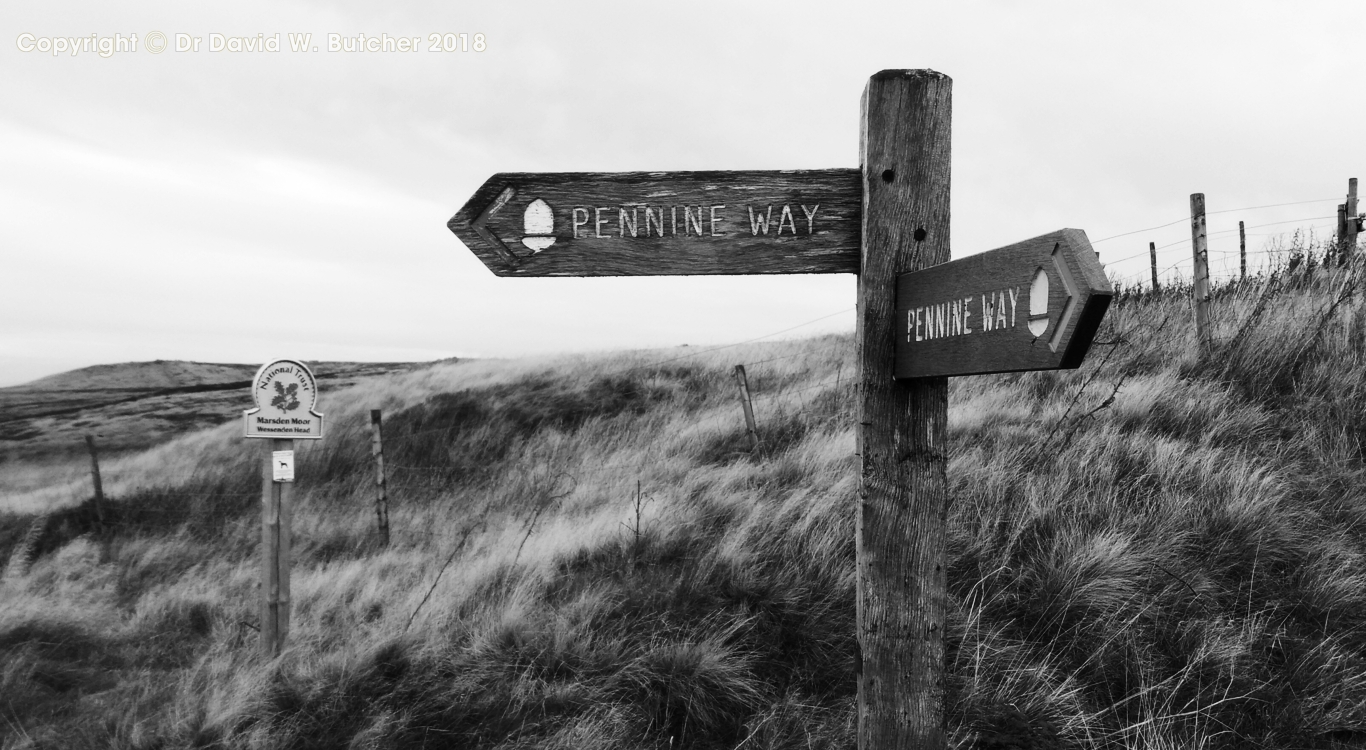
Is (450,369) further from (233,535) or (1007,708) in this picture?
(1007,708)

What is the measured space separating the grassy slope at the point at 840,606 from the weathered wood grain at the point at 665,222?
1.82 meters

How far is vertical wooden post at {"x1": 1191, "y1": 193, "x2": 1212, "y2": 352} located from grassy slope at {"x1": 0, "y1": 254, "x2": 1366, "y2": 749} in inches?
8.2

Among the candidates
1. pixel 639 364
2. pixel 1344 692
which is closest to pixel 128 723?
pixel 1344 692

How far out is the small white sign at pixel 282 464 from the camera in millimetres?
5723

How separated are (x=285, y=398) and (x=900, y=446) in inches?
205

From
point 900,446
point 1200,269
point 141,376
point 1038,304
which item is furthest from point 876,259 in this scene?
point 141,376

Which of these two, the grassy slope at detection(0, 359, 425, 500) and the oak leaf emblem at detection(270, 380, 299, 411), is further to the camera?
the grassy slope at detection(0, 359, 425, 500)

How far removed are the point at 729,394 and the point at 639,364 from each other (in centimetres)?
488

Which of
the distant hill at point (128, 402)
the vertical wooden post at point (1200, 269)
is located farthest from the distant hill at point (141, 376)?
the vertical wooden post at point (1200, 269)

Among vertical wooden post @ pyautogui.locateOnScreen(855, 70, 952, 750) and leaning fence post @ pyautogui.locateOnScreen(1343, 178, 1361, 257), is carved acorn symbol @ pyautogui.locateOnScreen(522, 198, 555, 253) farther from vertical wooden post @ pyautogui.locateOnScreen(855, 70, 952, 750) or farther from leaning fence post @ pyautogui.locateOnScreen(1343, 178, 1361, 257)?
leaning fence post @ pyautogui.locateOnScreen(1343, 178, 1361, 257)

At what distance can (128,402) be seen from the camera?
2722 centimetres

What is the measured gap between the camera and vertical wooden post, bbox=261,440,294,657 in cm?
530

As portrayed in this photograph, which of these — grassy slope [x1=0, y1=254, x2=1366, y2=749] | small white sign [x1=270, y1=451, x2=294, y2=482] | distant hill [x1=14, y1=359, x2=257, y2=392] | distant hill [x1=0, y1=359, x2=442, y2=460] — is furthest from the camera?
distant hill [x1=14, y1=359, x2=257, y2=392]

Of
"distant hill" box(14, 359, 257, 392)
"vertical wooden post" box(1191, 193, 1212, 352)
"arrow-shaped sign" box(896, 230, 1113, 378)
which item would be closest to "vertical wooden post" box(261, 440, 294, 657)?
Result: "arrow-shaped sign" box(896, 230, 1113, 378)
